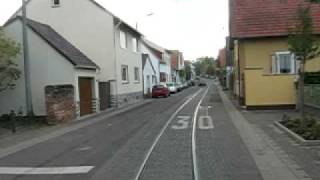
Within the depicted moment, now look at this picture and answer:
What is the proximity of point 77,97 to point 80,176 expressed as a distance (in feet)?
66.3

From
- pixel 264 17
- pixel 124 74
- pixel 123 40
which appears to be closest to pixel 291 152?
pixel 264 17

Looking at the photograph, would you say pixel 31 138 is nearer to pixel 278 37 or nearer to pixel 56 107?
pixel 56 107

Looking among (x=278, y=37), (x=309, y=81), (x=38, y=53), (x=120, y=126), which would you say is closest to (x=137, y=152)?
(x=120, y=126)

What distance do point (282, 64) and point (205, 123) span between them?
38.0 feet

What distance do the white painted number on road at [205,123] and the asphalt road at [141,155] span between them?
36 mm

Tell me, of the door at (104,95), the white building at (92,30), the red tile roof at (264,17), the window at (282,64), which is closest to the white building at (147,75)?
the white building at (92,30)

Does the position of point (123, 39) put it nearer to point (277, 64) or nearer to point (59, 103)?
point (277, 64)

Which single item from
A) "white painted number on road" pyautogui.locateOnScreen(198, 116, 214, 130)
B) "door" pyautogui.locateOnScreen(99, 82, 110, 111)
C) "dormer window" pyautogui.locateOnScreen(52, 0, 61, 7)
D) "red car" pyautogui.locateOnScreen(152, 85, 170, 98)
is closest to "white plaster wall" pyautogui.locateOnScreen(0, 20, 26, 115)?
"door" pyautogui.locateOnScreen(99, 82, 110, 111)

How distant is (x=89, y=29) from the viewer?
4175 centimetres

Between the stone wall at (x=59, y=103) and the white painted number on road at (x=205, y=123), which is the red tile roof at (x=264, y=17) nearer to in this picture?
the white painted number on road at (x=205, y=123)

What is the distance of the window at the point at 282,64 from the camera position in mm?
32938

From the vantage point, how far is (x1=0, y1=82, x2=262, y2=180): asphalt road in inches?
454

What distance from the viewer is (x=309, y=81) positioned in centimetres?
2842

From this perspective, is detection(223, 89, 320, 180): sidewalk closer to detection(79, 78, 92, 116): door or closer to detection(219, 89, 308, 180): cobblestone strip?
detection(219, 89, 308, 180): cobblestone strip
